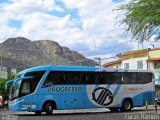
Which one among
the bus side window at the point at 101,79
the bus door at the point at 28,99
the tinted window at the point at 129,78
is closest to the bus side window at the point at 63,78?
the bus door at the point at 28,99

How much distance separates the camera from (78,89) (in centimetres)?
3153

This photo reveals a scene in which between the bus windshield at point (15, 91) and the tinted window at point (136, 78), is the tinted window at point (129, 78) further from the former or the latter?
the bus windshield at point (15, 91)

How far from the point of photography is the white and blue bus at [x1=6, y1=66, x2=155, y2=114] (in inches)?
1168

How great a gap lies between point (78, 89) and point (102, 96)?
8.37 ft

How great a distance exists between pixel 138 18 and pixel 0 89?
206ft

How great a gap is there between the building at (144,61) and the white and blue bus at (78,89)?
2817cm

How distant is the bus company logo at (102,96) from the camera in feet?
107

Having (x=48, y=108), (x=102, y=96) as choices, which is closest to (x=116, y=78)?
(x=102, y=96)

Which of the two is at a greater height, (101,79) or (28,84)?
(101,79)

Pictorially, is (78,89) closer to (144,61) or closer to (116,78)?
(116,78)

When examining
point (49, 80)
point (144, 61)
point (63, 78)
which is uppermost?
point (144, 61)

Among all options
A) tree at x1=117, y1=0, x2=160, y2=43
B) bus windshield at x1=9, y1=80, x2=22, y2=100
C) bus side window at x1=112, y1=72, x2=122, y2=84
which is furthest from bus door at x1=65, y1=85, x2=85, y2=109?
tree at x1=117, y1=0, x2=160, y2=43

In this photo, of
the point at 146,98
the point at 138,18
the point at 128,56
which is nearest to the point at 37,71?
the point at 146,98

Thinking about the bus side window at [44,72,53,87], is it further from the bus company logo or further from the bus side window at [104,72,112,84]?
the bus side window at [104,72,112,84]
